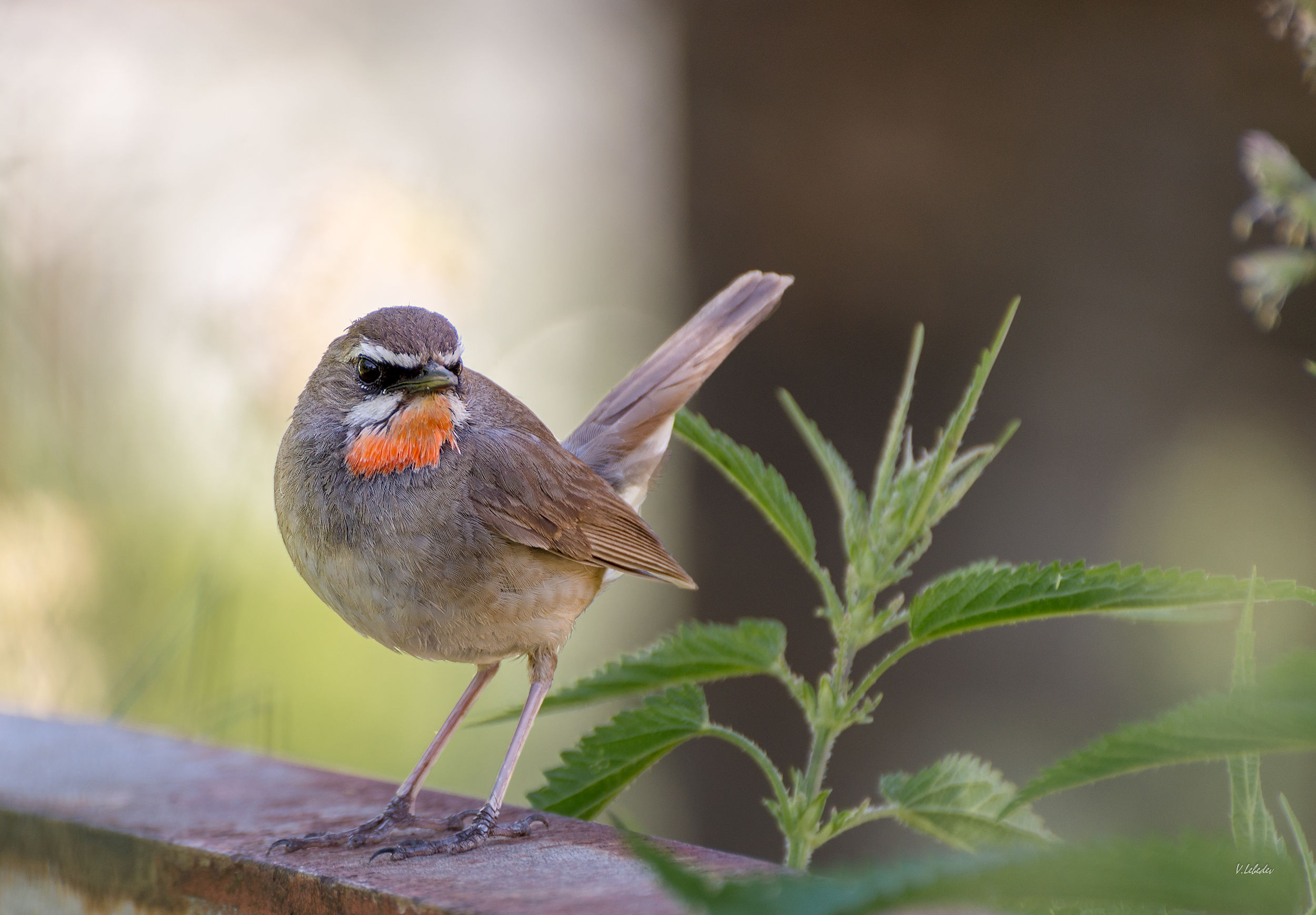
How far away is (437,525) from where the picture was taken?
2162 millimetres

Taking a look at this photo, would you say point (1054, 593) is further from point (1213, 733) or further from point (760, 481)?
point (1213, 733)

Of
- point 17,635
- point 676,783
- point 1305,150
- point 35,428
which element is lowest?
point 676,783

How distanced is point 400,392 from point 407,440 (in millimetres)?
89

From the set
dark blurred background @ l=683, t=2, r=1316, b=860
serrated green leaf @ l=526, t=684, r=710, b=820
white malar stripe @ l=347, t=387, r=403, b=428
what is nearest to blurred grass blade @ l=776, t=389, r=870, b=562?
serrated green leaf @ l=526, t=684, r=710, b=820

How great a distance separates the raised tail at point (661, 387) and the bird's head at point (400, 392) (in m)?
0.56

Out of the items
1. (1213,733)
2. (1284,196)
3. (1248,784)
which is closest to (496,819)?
(1248,784)

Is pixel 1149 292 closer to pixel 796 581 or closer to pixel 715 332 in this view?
pixel 796 581

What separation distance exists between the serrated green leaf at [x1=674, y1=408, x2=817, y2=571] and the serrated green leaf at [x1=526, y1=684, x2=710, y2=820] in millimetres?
264

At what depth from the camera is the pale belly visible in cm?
212

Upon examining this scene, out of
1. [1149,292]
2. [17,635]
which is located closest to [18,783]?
[17,635]

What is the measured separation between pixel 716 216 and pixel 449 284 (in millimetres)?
1755

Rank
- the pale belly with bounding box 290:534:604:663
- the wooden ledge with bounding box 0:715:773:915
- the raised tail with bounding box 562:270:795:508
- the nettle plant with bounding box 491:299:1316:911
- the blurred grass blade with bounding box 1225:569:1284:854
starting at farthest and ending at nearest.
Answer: the raised tail with bounding box 562:270:795:508, the pale belly with bounding box 290:534:604:663, the wooden ledge with bounding box 0:715:773:915, the nettle plant with bounding box 491:299:1316:911, the blurred grass blade with bounding box 1225:569:1284:854

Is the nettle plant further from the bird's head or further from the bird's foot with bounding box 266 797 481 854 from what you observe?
the bird's head

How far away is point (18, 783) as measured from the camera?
7.45ft
